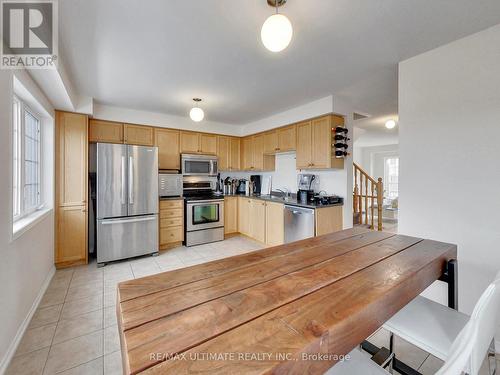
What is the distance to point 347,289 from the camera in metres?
0.92

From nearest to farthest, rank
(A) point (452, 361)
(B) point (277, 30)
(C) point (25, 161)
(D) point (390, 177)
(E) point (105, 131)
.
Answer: (A) point (452, 361) < (B) point (277, 30) < (C) point (25, 161) < (E) point (105, 131) < (D) point (390, 177)

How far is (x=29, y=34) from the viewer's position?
167cm

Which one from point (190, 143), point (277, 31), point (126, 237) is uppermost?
point (277, 31)

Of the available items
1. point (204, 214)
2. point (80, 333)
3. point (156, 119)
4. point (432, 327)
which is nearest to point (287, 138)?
point (204, 214)

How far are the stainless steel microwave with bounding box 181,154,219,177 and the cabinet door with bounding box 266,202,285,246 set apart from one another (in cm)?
140

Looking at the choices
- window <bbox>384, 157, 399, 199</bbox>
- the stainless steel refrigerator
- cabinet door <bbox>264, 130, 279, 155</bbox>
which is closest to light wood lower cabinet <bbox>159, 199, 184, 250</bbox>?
the stainless steel refrigerator

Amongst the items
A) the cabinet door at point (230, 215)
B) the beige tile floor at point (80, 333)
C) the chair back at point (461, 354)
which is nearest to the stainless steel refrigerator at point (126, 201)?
the beige tile floor at point (80, 333)

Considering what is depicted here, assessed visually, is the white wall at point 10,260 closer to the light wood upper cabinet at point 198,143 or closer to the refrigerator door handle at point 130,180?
the refrigerator door handle at point 130,180

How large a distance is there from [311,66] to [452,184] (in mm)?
1710

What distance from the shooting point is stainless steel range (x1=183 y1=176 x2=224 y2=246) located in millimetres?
4102

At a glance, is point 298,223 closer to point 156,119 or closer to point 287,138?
point 287,138

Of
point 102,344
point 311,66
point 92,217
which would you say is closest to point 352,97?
point 311,66

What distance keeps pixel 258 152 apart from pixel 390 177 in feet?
19.1

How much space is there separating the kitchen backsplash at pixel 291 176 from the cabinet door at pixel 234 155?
0.31 metres
